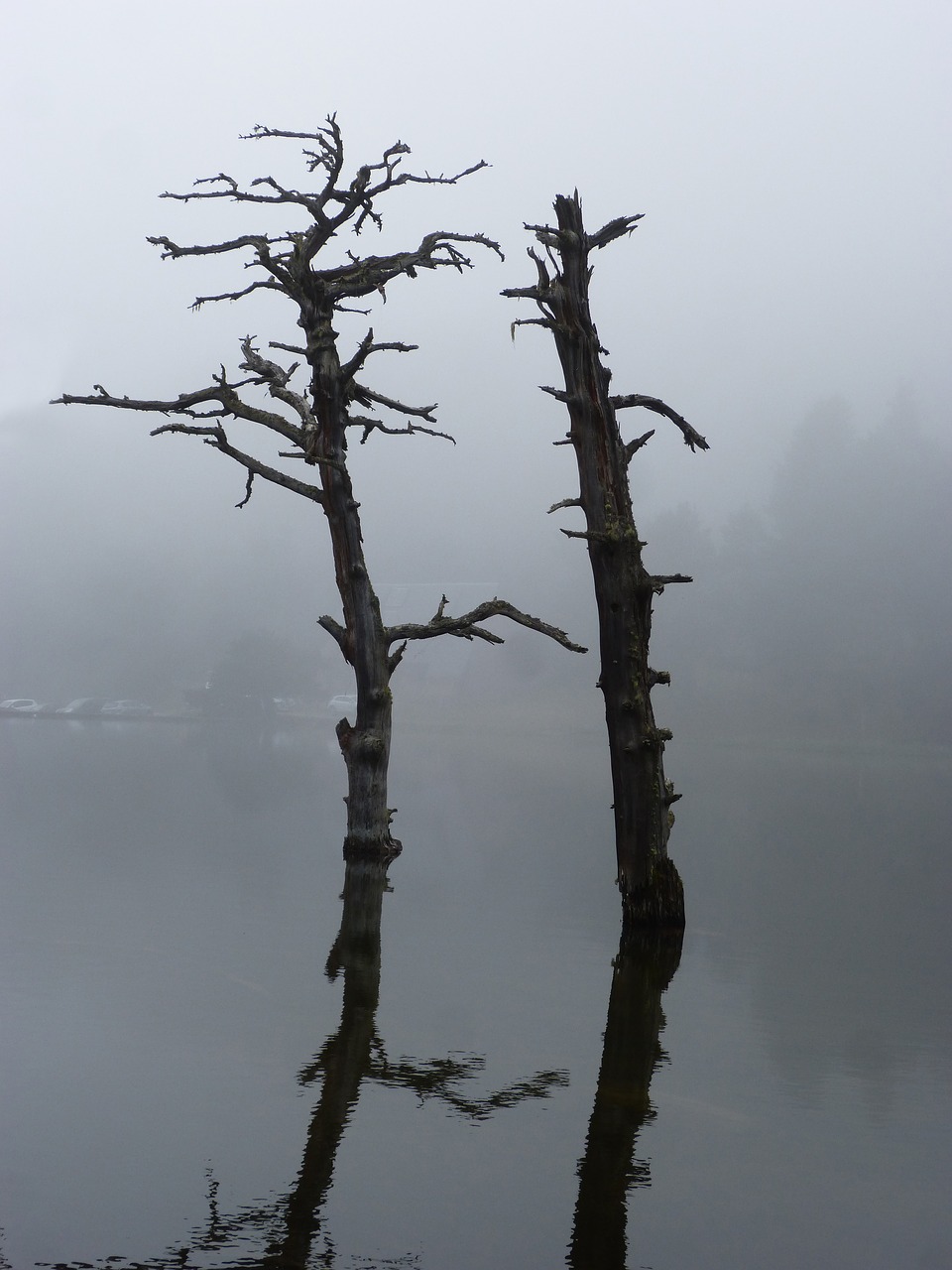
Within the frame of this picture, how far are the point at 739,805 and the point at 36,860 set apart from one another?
1880 centimetres

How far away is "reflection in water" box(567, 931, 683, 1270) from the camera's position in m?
5.23

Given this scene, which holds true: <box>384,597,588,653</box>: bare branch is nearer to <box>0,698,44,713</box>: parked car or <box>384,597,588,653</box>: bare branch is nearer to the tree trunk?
the tree trunk

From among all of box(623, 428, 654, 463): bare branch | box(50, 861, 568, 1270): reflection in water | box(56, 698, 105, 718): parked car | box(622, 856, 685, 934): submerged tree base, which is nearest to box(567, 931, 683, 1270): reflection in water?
box(50, 861, 568, 1270): reflection in water

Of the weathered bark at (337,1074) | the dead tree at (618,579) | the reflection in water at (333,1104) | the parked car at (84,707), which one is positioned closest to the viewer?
the reflection in water at (333,1104)

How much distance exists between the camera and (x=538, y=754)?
192 ft

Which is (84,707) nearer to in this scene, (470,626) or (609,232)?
(470,626)

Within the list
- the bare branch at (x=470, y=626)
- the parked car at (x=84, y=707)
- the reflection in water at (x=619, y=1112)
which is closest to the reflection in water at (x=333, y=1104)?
the reflection in water at (x=619, y=1112)

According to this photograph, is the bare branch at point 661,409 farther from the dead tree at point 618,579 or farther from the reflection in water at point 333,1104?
the reflection in water at point 333,1104

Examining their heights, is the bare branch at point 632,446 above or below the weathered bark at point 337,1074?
above

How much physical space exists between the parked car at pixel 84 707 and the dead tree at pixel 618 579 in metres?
96.2

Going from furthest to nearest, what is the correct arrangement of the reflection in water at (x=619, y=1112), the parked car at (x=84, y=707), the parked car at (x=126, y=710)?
the parked car at (x=84, y=707) → the parked car at (x=126, y=710) → the reflection in water at (x=619, y=1112)

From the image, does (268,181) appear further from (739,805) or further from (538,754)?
(538,754)

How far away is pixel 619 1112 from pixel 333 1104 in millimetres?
1641

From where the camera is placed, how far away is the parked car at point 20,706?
362 ft
